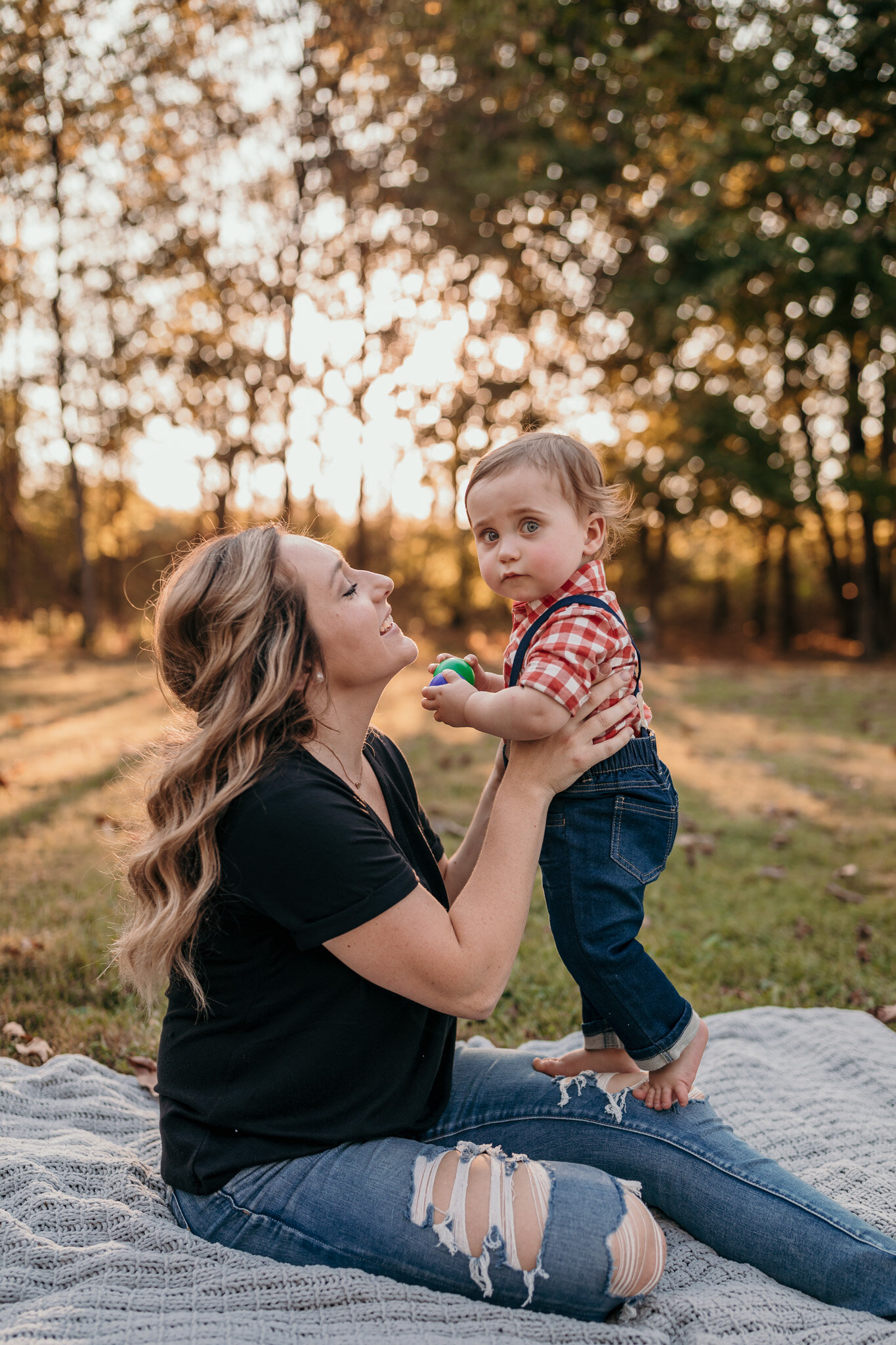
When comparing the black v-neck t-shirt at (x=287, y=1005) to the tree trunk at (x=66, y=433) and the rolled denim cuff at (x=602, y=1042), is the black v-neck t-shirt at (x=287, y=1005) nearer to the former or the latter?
the rolled denim cuff at (x=602, y=1042)

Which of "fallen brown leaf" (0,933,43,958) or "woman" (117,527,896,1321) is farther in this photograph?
"fallen brown leaf" (0,933,43,958)

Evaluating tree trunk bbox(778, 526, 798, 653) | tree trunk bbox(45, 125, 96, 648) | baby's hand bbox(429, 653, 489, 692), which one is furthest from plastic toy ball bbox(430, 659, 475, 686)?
tree trunk bbox(778, 526, 798, 653)

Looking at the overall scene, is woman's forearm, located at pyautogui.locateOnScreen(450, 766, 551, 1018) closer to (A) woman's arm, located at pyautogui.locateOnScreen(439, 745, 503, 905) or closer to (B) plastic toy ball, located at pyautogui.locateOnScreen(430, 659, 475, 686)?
(B) plastic toy ball, located at pyautogui.locateOnScreen(430, 659, 475, 686)

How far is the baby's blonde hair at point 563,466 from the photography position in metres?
2.46

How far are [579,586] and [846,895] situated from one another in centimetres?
361

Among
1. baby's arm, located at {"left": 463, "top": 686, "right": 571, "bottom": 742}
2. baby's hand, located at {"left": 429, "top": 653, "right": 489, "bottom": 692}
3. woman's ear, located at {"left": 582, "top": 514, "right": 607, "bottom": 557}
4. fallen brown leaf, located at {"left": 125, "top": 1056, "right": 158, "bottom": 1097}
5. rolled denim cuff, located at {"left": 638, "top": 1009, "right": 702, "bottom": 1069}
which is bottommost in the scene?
fallen brown leaf, located at {"left": 125, "top": 1056, "right": 158, "bottom": 1097}

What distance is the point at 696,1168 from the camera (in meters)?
2.26

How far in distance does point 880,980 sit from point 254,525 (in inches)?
139

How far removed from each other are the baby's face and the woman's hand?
1.09 feet

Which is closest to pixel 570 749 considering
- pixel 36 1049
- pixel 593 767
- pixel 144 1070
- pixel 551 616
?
pixel 593 767

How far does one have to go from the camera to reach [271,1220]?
6.57 ft

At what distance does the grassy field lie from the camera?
4020 mm

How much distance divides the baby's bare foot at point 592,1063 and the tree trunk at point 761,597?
80.0ft

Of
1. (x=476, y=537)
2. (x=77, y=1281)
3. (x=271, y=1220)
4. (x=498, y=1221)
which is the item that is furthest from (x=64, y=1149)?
(x=476, y=537)
